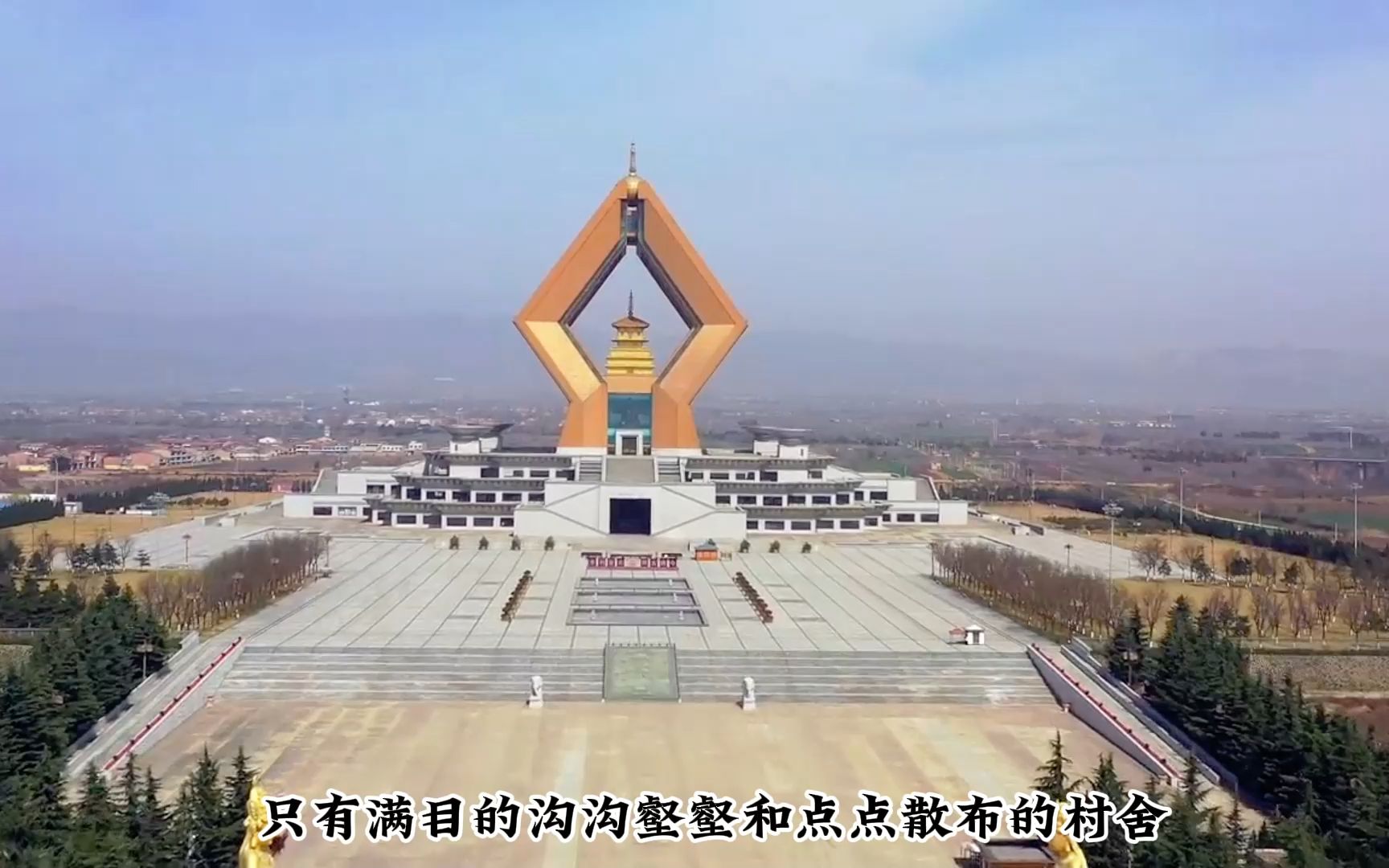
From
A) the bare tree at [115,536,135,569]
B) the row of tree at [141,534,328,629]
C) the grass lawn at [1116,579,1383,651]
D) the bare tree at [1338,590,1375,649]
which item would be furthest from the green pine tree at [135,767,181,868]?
the bare tree at [1338,590,1375,649]

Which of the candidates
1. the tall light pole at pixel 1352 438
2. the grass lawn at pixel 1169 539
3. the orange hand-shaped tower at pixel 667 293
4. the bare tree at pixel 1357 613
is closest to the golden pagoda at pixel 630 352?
the orange hand-shaped tower at pixel 667 293

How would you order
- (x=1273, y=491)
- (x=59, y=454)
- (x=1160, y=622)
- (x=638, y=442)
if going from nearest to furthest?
(x=1160, y=622) → (x=638, y=442) → (x=1273, y=491) → (x=59, y=454)

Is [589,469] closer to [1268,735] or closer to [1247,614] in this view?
[1247,614]

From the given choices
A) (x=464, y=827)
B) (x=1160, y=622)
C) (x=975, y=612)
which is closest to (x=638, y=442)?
(x=975, y=612)

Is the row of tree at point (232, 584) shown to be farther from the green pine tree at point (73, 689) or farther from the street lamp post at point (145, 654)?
the green pine tree at point (73, 689)

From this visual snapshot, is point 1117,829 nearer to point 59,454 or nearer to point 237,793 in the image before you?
point 237,793

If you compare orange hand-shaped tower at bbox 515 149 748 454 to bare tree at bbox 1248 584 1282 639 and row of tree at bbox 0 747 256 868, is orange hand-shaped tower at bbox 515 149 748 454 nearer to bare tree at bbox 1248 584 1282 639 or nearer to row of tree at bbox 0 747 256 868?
bare tree at bbox 1248 584 1282 639
